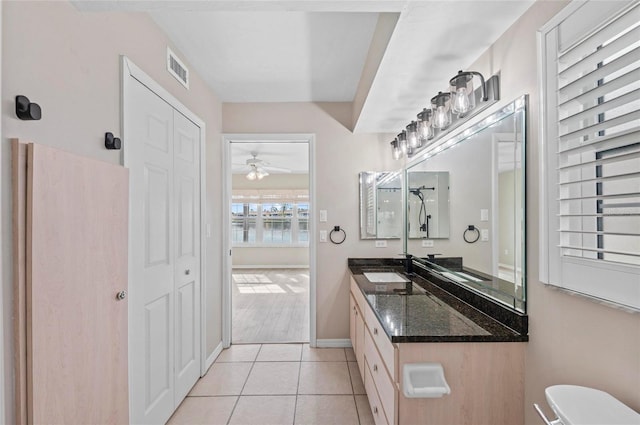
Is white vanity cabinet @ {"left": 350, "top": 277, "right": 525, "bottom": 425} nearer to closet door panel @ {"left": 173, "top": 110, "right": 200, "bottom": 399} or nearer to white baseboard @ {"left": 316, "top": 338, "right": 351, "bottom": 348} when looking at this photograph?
closet door panel @ {"left": 173, "top": 110, "right": 200, "bottom": 399}

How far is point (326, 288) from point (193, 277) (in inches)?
52.5

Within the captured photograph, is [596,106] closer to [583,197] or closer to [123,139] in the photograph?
[583,197]

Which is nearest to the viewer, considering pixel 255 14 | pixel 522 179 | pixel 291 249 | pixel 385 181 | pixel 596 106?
pixel 596 106

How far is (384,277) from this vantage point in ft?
9.28

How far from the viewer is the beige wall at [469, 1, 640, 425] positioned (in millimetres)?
937

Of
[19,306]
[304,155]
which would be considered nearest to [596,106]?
[19,306]

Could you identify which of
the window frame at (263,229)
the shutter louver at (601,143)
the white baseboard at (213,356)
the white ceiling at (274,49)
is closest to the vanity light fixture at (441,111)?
the white ceiling at (274,49)

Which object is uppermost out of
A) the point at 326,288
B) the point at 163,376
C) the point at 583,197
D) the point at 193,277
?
the point at 583,197

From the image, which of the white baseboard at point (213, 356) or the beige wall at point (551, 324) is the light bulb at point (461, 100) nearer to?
the beige wall at point (551, 324)

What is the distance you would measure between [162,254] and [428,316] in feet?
5.48

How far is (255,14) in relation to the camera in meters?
1.91

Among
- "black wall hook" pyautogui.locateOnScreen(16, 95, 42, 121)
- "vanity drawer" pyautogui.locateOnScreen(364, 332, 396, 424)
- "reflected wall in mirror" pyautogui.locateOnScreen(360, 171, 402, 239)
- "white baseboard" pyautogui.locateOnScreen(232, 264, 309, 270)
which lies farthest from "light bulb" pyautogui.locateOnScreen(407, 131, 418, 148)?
"white baseboard" pyautogui.locateOnScreen(232, 264, 309, 270)

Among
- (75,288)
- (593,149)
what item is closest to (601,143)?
(593,149)

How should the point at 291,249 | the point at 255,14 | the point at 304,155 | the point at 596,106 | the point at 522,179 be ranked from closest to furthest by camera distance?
the point at 596,106 → the point at 522,179 → the point at 255,14 → the point at 304,155 → the point at 291,249
